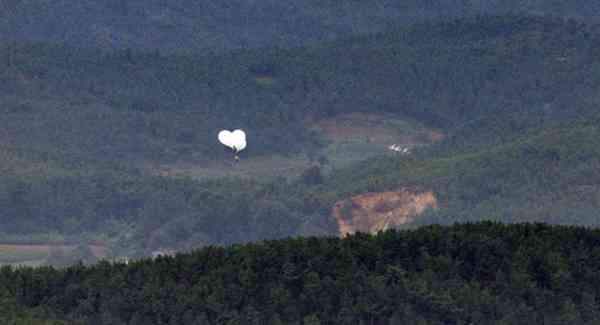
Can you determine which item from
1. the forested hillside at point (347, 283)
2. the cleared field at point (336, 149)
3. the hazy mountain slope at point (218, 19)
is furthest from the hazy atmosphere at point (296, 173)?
the hazy mountain slope at point (218, 19)

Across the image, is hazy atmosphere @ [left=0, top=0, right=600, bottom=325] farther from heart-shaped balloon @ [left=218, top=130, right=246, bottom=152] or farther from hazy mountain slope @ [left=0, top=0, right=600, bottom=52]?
hazy mountain slope @ [left=0, top=0, right=600, bottom=52]

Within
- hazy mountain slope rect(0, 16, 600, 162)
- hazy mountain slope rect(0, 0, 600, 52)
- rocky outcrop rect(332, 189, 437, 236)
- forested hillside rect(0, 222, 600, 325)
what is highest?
hazy mountain slope rect(0, 0, 600, 52)

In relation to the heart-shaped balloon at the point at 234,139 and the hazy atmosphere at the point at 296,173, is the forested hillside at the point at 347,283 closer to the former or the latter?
the hazy atmosphere at the point at 296,173

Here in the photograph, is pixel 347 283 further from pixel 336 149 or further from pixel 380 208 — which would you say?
pixel 336 149

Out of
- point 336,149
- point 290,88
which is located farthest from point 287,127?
point 290,88

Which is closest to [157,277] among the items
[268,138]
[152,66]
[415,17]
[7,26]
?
[268,138]

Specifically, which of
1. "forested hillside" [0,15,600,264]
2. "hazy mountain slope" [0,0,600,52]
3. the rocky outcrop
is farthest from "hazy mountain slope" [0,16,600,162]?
"hazy mountain slope" [0,0,600,52]
